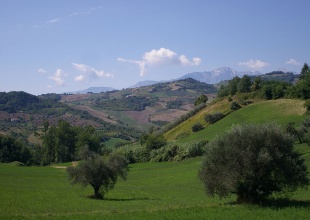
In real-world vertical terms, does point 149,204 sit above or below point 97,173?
below

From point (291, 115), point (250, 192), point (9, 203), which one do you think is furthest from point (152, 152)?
point (250, 192)

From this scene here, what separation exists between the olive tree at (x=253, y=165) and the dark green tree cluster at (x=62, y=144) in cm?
11286

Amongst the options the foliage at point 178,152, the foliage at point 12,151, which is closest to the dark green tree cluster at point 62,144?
the foliage at point 12,151

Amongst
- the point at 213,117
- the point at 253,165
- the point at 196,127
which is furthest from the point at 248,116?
the point at 253,165

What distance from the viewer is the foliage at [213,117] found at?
127 metres

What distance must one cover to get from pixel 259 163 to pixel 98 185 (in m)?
25.6

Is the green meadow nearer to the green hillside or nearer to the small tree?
the small tree

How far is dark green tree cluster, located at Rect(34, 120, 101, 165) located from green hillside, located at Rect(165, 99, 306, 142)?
Answer: 105 feet

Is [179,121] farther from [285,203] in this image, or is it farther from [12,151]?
[285,203]

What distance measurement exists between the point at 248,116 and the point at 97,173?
80.6 meters

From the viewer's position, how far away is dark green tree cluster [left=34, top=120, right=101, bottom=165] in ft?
458

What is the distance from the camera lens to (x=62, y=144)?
141m

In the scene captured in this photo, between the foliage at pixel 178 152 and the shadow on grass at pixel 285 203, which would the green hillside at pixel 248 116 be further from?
the shadow on grass at pixel 285 203

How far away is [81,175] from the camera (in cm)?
4653
